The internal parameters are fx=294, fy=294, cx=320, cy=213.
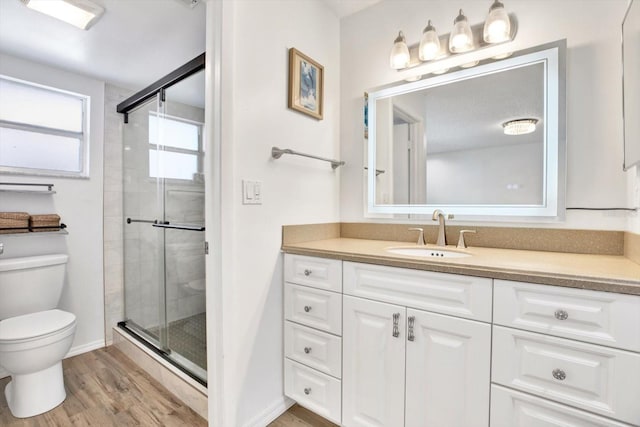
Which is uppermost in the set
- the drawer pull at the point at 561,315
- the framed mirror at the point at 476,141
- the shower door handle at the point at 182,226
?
the framed mirror at the point at 476,141

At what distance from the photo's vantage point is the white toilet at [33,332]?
4.89 feet

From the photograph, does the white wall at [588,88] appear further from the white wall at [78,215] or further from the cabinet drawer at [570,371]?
the white wall at [78,215]

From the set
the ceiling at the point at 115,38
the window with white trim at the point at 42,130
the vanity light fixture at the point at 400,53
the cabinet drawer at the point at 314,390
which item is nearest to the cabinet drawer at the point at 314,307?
the cabinet drawer at the point at 314,390

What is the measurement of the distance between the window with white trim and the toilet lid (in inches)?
37.3

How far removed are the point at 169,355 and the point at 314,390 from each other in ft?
3.33

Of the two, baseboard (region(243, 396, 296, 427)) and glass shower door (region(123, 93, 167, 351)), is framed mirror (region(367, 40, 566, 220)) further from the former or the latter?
glass shower door (region(123, 93, 167, 351))

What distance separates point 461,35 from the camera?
144cm

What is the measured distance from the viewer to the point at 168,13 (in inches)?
62.5

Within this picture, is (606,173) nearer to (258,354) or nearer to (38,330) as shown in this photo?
(258,354)

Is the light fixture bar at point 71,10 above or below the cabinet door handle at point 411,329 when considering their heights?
above

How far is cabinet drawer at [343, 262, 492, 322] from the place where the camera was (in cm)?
98

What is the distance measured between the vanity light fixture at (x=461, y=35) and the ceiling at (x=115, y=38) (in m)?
1.28

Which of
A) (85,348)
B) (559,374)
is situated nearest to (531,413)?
(559,374)

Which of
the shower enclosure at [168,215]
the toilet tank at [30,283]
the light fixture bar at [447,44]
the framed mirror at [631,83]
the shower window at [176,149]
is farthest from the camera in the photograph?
the shower window at [176,149]
